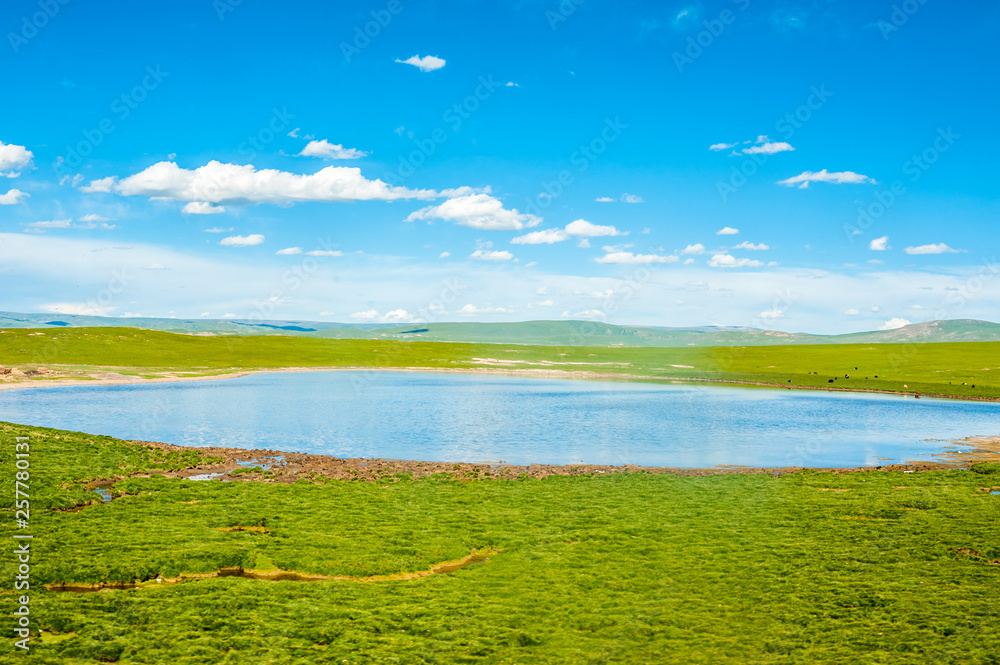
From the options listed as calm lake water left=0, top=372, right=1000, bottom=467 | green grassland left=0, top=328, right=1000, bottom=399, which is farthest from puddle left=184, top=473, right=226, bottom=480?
green grassland left=0, top=328, right=1000, bottom=399

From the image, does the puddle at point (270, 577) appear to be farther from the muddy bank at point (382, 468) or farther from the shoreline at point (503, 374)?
the shoreline at point (503, 374)

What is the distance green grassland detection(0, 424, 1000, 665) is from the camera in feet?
45.8

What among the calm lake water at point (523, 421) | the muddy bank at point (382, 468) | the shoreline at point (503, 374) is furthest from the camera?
the shoreline at point (503, 374)

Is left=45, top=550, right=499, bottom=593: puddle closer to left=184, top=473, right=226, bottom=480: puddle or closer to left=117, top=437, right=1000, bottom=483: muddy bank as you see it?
left=117, top=437, right=1000, bottom=483: muddy bank

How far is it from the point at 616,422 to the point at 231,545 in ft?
136

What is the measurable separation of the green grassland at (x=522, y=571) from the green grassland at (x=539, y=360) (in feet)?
254

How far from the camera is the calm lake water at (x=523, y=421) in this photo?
42.2 m

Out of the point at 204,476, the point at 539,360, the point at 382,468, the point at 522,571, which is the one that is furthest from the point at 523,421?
the point at 539,360

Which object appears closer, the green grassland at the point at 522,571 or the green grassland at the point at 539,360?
the green grassland at the point at 522,571

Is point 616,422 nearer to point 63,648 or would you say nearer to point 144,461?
point 144,461

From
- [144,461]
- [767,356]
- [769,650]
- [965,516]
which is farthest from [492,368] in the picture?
[769,650]

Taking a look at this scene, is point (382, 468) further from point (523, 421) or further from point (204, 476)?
point (523, 421)

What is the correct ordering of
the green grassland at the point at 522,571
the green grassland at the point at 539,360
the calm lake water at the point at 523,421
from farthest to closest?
1. the green grassland at the point at 539,360
2. the calm lake water at the point at 523,421
3. the green grassland at the point at 522,571

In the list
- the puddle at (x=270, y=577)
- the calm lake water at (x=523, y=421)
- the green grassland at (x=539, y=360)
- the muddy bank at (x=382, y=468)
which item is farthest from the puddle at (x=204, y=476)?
the green grassland at (x=539, y=360)
